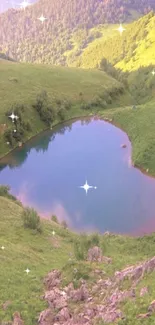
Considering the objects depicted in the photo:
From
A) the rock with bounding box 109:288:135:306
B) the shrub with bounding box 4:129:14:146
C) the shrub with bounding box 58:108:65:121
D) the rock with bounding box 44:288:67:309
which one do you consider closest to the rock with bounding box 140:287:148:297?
the rock with bounding box 109:288:135:306

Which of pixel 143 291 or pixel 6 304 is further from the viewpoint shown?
pixel 6 304

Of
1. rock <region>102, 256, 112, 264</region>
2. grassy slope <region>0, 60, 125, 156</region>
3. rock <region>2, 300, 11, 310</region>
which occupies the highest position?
grassy slope <region>0, 60, 125, 156</region>

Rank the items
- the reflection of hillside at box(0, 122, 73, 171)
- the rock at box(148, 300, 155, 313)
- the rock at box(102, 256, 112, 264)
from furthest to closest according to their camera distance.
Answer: the reflection of hillside at box(0, 122, 73, 171)
the rock at box(102, 256, 112, 264)
the rock at box(148, 300, 155, 313)

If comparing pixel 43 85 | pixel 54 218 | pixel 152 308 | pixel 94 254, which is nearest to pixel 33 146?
pixel 54 218

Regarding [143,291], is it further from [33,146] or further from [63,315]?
[33,146]

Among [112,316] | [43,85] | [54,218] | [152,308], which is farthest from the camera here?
[43,85]

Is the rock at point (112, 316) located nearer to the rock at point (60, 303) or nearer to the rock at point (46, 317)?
the rock at point (46, 317)

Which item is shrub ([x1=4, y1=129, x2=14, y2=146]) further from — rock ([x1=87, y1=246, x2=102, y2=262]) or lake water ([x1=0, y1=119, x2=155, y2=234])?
rock ([x1=87, y1=246, x2=102, y2=262])
